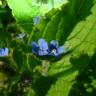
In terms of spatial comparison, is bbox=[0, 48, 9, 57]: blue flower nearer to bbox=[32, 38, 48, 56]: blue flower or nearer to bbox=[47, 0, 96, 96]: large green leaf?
bbox=[32, 38, 48, 56]: blue flower

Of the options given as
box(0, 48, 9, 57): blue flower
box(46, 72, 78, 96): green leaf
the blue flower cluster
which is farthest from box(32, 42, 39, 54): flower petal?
box(46, 72, 78, 96): green leaf

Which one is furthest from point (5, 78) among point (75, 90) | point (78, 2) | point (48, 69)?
point (78, 2)

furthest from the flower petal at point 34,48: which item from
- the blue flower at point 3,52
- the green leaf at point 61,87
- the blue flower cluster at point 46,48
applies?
the green leaf at point 61,87

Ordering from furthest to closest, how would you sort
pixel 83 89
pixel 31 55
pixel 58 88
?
pixel 83 89 → pixel 58 88 → pixel 31 55

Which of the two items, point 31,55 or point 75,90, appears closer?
point 31,55

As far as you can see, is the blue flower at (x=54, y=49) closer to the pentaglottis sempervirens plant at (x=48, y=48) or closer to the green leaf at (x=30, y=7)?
the pentaglottis sempervirens plant at (x=48, y=48)

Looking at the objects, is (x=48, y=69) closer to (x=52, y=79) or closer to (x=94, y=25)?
(x=52, y=79)

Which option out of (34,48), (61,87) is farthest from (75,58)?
(34,48)

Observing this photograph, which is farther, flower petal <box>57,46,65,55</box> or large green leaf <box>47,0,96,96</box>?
large green leaf <box>47,0,96,96</box>
